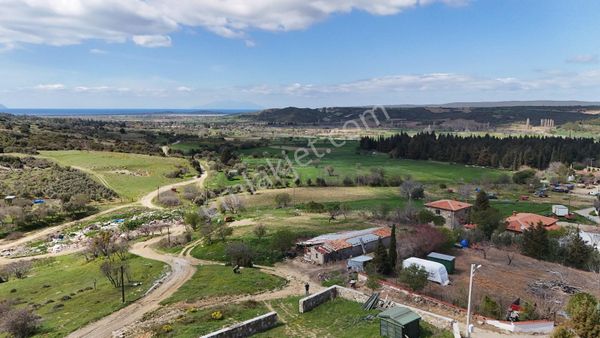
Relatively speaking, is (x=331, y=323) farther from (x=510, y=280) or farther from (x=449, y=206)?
(x=449, y=206)

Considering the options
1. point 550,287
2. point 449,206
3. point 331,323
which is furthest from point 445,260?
point 449,206

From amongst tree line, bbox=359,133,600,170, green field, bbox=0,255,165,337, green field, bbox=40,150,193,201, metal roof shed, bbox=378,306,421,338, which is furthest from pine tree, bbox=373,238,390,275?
tree line, bbox=359,133,600,170

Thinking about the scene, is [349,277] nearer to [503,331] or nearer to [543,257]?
[503,331]

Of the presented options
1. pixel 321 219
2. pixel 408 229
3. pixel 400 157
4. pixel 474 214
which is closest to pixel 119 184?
pixel 321 219

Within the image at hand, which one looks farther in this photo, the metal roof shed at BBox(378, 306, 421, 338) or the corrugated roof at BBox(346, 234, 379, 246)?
the corrugated roof at BBox(346, 234, 379, 246)

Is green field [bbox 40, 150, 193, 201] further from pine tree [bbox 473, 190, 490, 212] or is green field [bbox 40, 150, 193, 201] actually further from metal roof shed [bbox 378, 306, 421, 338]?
metal roof shed [bbox 378, 306, 421, 338]

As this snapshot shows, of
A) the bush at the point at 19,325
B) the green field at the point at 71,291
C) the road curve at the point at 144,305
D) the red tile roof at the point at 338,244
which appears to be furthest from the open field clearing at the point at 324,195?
the bush at the point at 19,325
